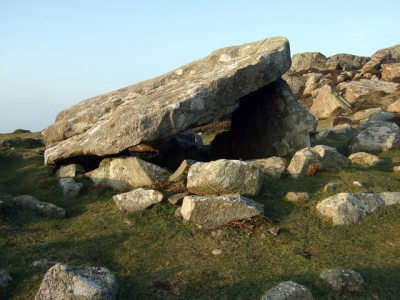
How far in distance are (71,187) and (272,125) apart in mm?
8511

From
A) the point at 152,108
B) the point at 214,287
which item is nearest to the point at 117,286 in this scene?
the point at 214,287

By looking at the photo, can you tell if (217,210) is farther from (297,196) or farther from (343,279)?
(343,279)

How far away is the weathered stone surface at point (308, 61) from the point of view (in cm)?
6247

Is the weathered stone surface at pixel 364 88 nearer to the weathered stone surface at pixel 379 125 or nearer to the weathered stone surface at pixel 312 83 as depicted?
the weathered stone surface at pixel 312 83

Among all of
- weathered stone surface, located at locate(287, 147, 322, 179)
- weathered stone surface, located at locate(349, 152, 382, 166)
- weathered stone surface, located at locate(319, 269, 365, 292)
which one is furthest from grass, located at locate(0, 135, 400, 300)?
weathered stone surface, located at locate(349, 152, 382, 166)

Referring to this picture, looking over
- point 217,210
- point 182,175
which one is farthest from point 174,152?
point 217,210

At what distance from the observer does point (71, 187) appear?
1323cm

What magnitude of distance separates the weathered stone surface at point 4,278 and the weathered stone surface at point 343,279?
19.6 feet

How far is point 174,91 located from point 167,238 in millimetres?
6295

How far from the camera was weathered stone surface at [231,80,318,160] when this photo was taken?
1616cm

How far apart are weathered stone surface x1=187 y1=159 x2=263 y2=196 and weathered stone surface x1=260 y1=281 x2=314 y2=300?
4.09 metres

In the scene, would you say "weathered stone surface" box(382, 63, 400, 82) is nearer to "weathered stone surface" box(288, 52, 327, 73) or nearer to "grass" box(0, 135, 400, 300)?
"weathered stone surface" box(288, 52, 327, 73)

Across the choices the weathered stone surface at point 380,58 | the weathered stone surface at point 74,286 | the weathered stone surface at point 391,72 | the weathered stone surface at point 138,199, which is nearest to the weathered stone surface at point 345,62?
the weathered stone surface at point 380,58

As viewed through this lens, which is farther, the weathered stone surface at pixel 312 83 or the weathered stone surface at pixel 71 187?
the weathered stone surface at pixel 312 83
